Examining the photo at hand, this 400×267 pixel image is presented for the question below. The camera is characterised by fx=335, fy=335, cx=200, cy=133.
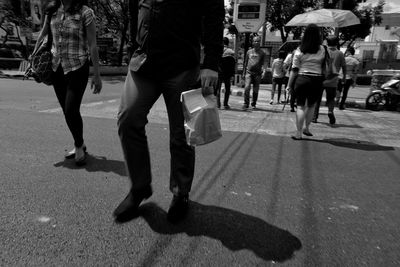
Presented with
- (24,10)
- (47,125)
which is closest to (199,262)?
(47,125)

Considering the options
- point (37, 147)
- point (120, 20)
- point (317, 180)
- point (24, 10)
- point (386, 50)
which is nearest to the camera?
point (317, 180)

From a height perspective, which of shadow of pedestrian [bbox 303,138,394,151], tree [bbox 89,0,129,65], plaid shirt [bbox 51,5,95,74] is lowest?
shadow of pedestrian [bbox 303,138,394,151]

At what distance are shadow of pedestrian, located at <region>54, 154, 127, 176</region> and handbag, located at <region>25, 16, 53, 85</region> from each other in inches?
34.6

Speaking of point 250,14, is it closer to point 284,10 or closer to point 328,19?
point 328,19

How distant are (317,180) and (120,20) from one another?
24.0 meters

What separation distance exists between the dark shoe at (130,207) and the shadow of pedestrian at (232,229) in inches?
4.2

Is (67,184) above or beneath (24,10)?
beneath

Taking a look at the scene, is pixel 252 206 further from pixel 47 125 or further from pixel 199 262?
pixel 47 125

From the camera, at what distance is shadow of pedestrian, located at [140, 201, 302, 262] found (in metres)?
2.15

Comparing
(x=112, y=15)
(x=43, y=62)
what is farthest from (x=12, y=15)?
(x=43, y=62)

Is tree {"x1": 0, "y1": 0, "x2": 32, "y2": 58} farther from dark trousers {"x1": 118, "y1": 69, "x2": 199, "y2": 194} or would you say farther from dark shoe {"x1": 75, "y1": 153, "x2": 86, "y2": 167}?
dark trousers {"x1": 118, "y1": 69, "x2": 199, "y2": 194}

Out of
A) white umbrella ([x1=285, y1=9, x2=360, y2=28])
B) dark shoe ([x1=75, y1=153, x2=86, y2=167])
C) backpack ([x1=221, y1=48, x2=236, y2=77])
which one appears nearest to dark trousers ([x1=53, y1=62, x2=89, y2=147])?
dark shoe ([x1=75, y1=153, x2=86, y2=167])

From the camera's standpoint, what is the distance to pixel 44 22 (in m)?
3.53

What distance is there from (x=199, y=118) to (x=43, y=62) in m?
2.14
